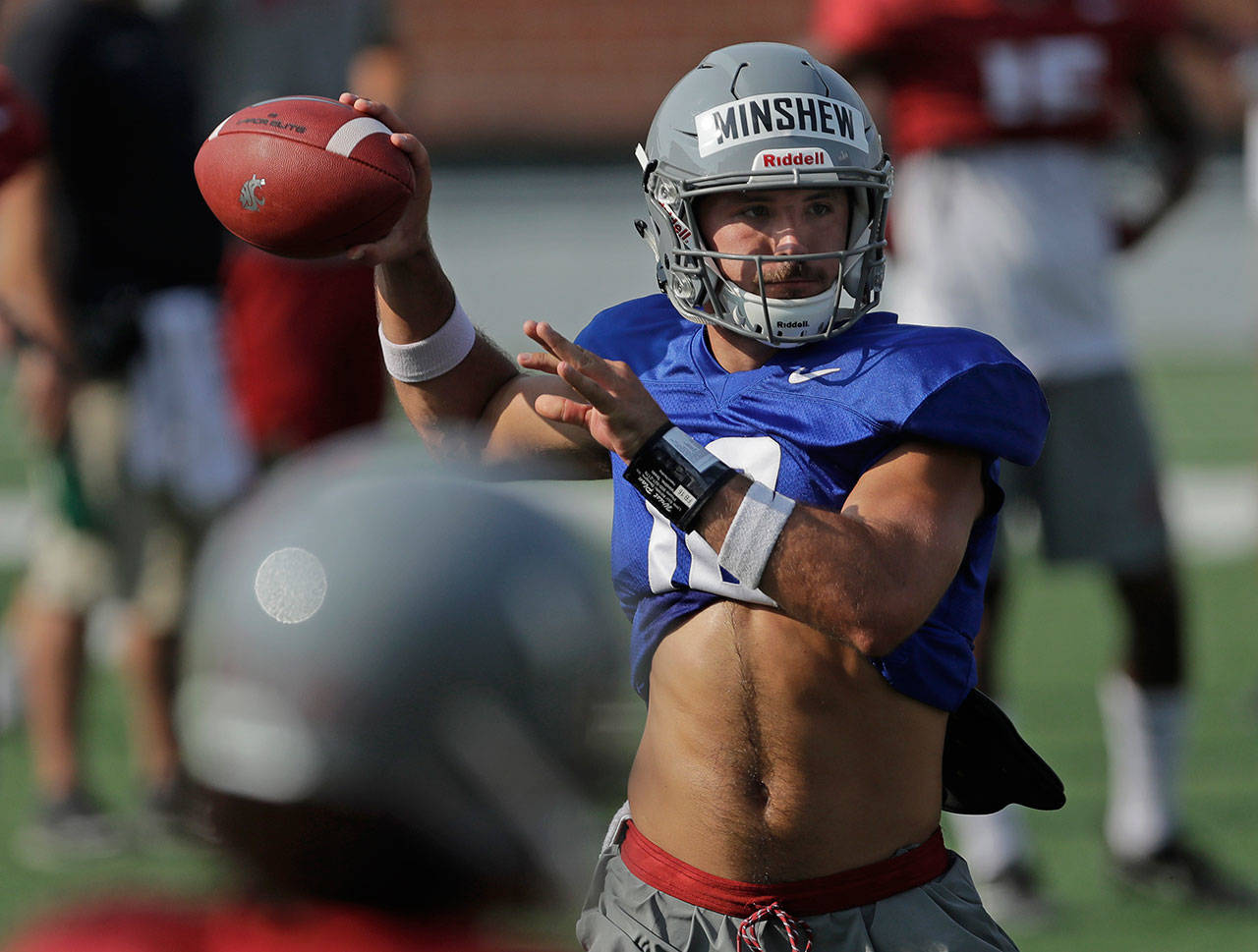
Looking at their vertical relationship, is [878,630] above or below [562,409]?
below

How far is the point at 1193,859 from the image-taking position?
4.18 metres

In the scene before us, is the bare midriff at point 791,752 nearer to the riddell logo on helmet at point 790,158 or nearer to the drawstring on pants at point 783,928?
the drawstring on pants at point 783,928

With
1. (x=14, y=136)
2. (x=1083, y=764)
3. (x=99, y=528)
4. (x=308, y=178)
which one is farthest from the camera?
(x=1083, y=764)

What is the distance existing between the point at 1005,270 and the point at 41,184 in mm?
2454

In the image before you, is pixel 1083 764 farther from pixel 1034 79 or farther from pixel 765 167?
pixel 765 167

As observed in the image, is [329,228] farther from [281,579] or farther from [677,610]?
[281,579]

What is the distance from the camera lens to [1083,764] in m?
5.06

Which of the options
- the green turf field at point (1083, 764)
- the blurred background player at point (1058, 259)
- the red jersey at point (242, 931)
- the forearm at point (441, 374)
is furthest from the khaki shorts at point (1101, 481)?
the red jersey at point (242, 931)

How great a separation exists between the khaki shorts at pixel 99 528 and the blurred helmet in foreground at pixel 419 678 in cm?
335

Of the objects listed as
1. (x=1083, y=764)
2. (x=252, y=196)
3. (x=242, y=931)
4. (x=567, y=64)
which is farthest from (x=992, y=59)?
(x=567, y=64)

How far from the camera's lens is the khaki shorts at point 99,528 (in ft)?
15.4

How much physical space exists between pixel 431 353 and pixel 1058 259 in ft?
7.47

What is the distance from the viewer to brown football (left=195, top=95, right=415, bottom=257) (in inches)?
97.1

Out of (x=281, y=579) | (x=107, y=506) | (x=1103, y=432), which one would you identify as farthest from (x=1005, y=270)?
(x=281, y=579)
